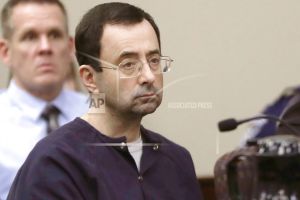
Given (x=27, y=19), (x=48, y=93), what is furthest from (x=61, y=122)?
(x=27, y=19)

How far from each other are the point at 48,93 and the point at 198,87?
0.22m

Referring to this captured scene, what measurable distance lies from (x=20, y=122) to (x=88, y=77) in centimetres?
15

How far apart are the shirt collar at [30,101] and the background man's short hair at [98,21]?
75 mm

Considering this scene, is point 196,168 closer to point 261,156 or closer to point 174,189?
point 174,189

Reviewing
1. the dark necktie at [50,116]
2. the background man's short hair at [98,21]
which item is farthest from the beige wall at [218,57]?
the dark necktie at [50,116]

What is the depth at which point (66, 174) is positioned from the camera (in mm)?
924

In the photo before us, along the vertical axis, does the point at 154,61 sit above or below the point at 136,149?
above

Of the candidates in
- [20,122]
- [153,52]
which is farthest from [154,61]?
[20,122]

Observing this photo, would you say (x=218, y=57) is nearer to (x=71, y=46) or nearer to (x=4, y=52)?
(x=71, y=46)

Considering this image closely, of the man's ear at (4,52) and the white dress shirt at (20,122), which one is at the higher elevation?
the man's ear at (4,52)

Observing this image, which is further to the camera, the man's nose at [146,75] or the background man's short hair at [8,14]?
the background man's short hair at [8,14]

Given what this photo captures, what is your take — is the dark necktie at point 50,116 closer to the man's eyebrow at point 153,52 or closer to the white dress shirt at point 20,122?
the white dress shirt at point 20,122

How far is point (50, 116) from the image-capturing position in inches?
40.2

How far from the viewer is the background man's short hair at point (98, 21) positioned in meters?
0.94
